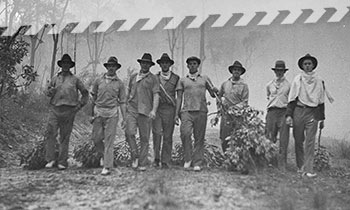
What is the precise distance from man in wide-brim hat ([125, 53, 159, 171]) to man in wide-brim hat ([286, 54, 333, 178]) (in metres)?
1.85

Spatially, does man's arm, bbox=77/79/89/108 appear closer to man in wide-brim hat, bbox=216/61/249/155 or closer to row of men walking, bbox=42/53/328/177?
row of men walking, bbox=42/53/328/177

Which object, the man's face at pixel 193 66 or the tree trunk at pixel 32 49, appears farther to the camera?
the tree trunk at pixel 32 49

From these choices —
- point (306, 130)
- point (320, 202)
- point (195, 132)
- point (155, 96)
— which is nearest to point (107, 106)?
point (155, 96)

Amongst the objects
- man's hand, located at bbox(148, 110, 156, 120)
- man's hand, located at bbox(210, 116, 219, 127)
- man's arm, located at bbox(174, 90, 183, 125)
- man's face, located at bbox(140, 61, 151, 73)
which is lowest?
man's hand, located at bbox(210, 116, 219, 127)

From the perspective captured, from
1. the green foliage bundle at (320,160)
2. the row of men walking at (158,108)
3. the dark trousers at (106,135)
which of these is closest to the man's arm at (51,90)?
the row of men walking at (158,108)

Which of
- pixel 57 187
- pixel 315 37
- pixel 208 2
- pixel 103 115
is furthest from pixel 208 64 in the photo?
pixel 57 187

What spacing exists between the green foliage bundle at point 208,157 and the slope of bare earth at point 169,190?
2.41 ft

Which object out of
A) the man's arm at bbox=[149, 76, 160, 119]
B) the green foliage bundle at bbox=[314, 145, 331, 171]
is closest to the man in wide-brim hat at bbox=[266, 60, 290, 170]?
the green foliage bundle at bbox=[314, 145, 331, 171]

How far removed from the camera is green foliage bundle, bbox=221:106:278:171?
551cm

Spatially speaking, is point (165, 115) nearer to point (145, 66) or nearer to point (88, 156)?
point (145, 66)

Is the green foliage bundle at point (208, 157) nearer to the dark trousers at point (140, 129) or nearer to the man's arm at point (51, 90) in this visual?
the dark trousers at point (140, 129)

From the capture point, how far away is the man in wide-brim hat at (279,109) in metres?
6.25

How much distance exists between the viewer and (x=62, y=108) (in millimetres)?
5895

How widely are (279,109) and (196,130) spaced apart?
1.36m
